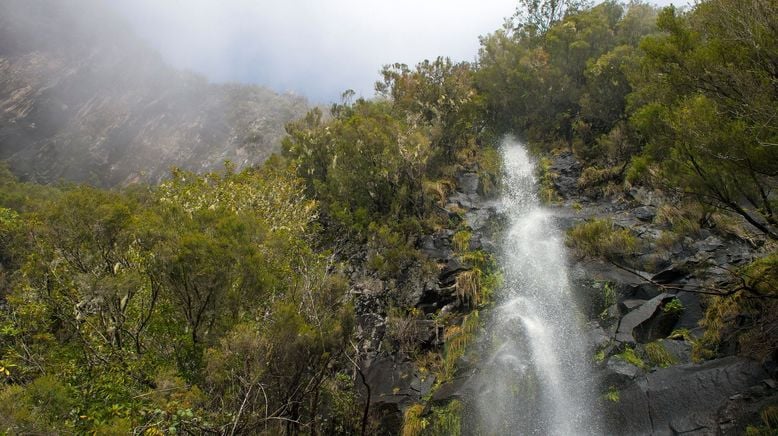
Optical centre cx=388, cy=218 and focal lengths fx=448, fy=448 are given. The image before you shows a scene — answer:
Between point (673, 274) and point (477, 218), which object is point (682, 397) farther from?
point (477, 218)

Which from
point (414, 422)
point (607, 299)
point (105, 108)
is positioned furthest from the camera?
point (105, 108)

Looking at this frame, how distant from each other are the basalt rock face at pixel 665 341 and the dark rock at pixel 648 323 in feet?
0.08

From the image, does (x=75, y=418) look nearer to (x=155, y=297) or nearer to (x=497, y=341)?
(x=155, y=297)

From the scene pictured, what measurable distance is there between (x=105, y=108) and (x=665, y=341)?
82210 mm

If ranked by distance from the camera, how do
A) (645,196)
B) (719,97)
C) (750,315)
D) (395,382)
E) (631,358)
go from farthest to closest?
(645,196) < (395,382) < (631,358) < (750,315) < (719,97)

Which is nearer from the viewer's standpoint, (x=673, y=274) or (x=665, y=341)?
(x=665, y=341)

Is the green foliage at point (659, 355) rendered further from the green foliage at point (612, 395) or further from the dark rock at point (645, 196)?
the dark rock at point (645, 196)

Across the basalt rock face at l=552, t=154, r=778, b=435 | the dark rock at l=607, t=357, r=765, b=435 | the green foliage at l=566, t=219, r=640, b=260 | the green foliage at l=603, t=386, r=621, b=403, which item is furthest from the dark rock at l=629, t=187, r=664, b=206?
the green foliage at l=603, t=386, r=621, b=403

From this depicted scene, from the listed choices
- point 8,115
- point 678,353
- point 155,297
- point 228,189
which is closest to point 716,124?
point 678,353

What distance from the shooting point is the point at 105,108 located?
71.4 meters

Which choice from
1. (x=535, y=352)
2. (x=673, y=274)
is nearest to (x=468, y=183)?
(x=535, y=352)

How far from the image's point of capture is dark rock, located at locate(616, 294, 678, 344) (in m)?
11.7

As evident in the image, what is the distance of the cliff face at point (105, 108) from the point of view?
62500 millimetres

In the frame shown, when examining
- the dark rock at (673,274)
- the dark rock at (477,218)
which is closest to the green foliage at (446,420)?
the dark rock at (673,274)
